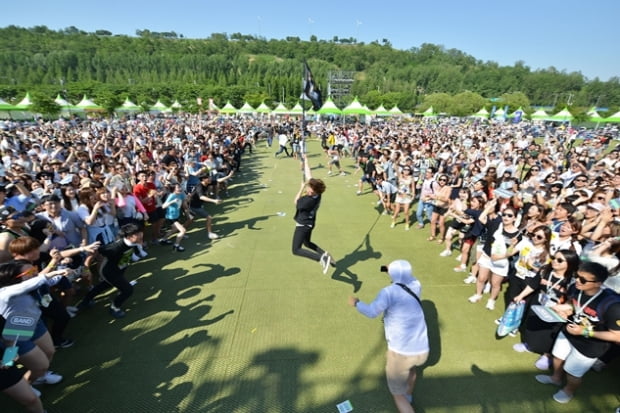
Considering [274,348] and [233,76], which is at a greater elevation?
[233,76]

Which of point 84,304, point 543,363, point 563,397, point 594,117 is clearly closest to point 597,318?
point 563,397

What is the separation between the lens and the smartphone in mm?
2367

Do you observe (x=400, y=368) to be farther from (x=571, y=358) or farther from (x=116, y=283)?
(x=116, y=283)

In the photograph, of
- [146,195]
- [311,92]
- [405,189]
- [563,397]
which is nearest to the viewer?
[563,397]

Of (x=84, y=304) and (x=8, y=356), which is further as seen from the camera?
(x=84, y=304)

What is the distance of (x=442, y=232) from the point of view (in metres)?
7.00

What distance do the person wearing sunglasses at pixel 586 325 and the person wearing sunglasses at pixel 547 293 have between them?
6.1 inches

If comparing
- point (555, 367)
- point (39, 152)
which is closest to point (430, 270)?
point (555, 367)

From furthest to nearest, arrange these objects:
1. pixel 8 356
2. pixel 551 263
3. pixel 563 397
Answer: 1. pixel 551 263
2. pixel 563 397
3. pixel 8 356

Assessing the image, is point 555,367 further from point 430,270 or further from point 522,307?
point 430,270

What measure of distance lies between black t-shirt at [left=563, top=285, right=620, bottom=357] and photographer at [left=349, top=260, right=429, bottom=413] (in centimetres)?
156

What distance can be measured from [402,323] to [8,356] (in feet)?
10.9

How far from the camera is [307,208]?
480cm

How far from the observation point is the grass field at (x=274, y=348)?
3.13 meters
